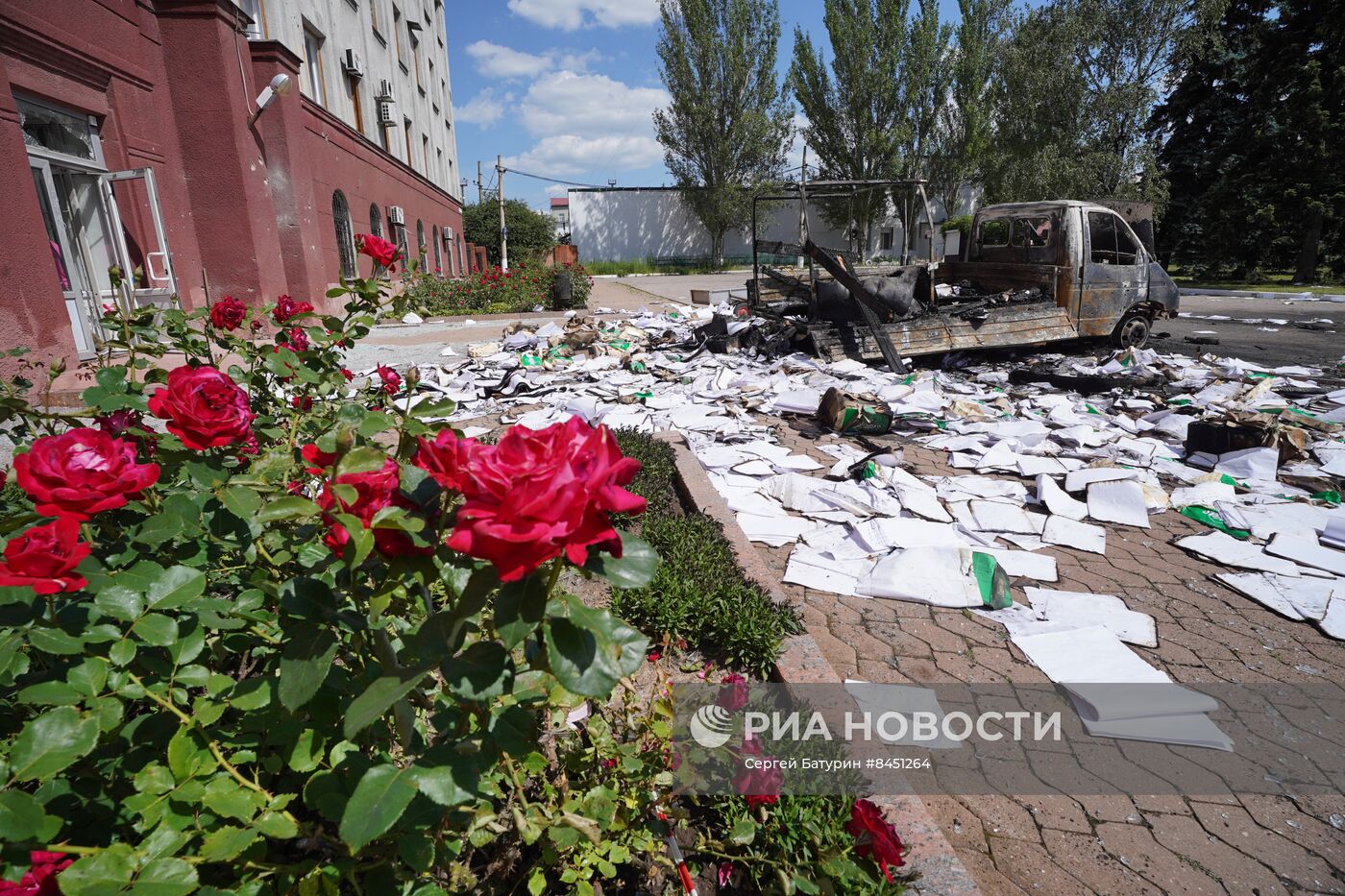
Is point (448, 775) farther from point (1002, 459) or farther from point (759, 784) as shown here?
point (1002, 459)

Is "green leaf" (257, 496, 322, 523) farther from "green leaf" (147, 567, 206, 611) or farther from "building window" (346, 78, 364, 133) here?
"building window" (346, 78, 364, 133)

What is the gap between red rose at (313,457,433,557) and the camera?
90cm

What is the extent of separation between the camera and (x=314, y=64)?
1455 centimetres

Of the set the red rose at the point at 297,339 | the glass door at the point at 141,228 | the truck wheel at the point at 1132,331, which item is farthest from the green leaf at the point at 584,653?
the truck wheel at the point at 1132,331

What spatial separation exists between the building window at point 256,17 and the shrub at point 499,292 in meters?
5.20

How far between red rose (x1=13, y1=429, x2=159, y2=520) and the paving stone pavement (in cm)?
233

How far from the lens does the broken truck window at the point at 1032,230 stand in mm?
8961

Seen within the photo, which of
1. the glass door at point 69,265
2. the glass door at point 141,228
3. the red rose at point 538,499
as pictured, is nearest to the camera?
the red rose at point 538,499

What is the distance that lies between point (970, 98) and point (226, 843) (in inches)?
1519

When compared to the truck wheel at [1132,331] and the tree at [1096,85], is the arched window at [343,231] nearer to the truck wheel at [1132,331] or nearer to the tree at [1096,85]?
the truck wheel at [1132,331]

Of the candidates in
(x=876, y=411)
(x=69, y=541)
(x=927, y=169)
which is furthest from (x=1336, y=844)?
(x=927, y=169)

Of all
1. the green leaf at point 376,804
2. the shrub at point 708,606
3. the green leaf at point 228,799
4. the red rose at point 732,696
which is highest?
the green leaf at point 376,804

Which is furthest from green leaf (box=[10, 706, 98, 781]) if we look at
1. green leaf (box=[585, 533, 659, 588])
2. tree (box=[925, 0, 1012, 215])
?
tree (box=[925, 0, 1012, 215])

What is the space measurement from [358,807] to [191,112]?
12371 mm
